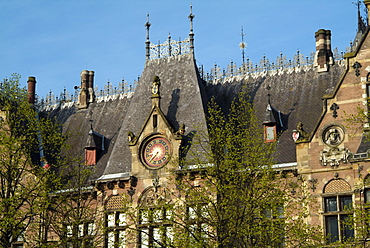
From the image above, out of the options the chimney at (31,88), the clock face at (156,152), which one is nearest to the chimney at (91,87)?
the chimney at (31,88)

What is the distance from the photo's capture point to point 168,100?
4094 centimetres

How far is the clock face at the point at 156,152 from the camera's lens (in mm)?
38094

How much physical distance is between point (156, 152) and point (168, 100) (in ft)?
12.3

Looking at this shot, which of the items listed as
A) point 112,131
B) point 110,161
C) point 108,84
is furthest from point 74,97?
point 110,161

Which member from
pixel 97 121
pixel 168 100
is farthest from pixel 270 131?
pixel 97 121

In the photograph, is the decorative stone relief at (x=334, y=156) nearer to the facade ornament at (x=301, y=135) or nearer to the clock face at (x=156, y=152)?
the facade ornament at (x=301, y=135)

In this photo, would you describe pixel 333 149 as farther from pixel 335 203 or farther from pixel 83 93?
pixel 83 93

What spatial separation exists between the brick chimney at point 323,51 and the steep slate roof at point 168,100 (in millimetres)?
6297

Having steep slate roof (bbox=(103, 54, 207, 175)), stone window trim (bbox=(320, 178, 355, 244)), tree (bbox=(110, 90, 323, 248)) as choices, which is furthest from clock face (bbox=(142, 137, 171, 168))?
stone window trim (bbox=(320, 178, 355, 244))

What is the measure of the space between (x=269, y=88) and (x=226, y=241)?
45.9 feet

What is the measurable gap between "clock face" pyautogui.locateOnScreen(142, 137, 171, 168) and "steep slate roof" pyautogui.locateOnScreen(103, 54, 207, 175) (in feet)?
3.55

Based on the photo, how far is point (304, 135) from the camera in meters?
35.5

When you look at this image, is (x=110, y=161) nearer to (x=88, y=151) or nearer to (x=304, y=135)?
(x=88, y=151)

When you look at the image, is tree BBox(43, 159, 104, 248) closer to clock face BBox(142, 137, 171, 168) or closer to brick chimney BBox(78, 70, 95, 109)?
clock face BBox(142, 137, 171, 168)
